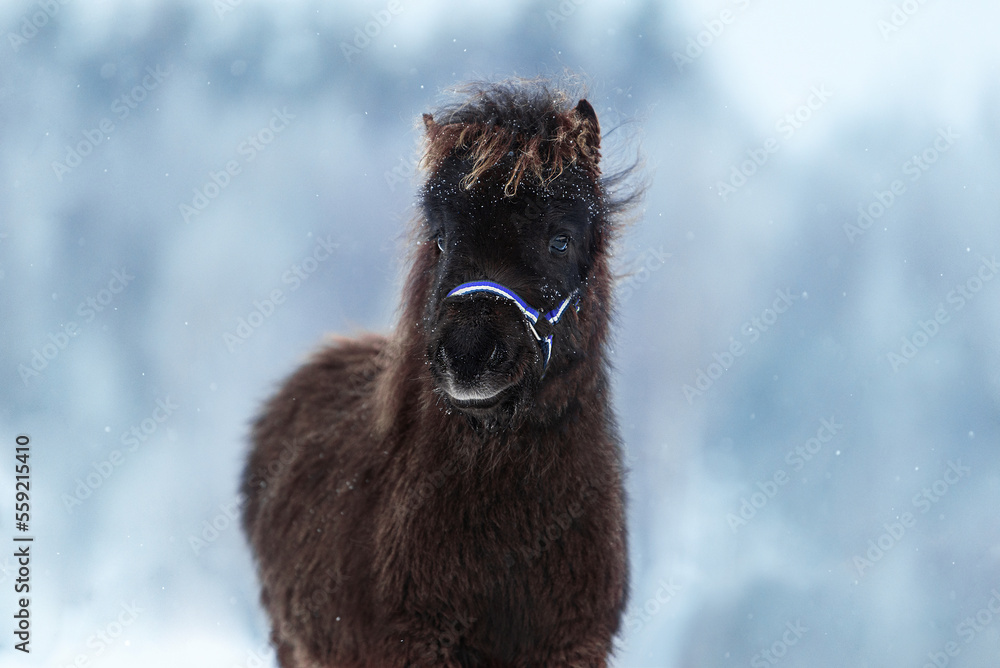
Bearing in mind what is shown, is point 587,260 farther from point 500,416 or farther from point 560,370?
point 500,416

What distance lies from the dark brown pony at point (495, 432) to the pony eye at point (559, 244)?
0.04 ft

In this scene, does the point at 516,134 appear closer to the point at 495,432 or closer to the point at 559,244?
the point at 559,244

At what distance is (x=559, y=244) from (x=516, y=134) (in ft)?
1.79

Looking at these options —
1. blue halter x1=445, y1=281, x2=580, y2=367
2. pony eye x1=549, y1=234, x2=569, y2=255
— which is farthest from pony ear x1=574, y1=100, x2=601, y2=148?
blue halter x1=445, y1=281, x2=580, y2=367

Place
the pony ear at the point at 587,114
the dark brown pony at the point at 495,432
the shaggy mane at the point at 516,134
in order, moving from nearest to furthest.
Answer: the dark brown pony at the point at 495,432, the shaggy mane at the point at 516,134, the pony ear at the point at 587,114

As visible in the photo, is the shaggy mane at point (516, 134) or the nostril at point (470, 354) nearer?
the nostril at point (470, 354)

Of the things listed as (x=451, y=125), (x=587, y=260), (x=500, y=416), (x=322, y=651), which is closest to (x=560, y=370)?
(x=500, y=416)

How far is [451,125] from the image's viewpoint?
11.8 feet

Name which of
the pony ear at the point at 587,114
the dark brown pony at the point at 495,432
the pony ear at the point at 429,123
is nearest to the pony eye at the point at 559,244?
the dark brown pony at the point at 495,432

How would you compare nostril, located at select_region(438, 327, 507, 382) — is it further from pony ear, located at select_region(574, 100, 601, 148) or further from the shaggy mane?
pony ear, located at select_region(574, 100, 601, 148)

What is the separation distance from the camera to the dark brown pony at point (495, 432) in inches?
124

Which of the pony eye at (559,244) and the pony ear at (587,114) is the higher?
the pony ear at (587,114)

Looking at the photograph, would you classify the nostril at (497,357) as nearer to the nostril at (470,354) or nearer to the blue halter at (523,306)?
the nostril at (470,354)

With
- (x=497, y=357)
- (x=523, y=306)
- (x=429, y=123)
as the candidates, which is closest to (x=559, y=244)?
(x=523, y=306)
